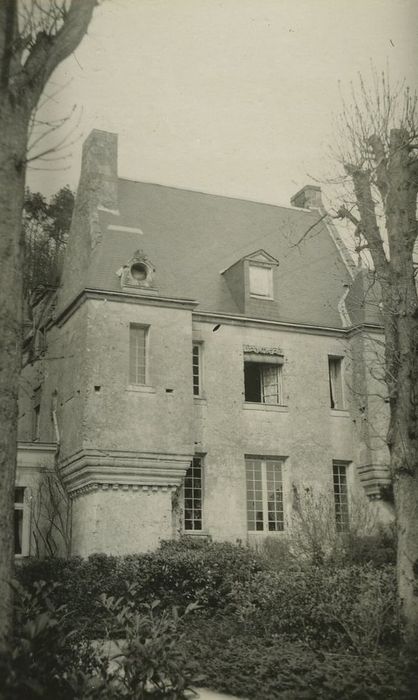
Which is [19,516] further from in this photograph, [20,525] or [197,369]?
[197,369]

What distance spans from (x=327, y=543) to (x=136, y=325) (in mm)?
7442

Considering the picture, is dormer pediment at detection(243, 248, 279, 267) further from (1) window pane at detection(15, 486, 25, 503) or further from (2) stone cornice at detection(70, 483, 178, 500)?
(1) window pane at detection(15, 486, 25, 503)

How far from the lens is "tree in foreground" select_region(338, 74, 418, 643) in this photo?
11844 millimetres

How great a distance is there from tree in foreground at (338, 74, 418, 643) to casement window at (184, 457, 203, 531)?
8.16 metres

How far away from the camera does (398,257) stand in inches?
522

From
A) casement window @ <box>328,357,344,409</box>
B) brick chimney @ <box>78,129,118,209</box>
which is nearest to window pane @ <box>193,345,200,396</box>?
casement window @ <box>328,357,344,409</box>

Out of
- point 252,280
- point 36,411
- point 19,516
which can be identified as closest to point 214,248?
point 252,280

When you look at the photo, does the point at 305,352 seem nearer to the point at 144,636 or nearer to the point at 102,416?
the point at 102,416

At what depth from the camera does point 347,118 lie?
606 inches

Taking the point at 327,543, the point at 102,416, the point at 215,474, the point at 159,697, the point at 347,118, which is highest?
the point at 347,118

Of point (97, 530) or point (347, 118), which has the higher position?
point (347, 118)

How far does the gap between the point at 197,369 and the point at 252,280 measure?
135 inches

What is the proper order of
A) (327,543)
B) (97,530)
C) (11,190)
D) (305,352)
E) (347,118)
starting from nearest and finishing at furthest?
(11,190) → (347,118) → (97,530) → (327,543) → (305,352)

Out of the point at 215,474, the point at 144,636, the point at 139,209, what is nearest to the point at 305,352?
the point at 215,474
